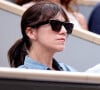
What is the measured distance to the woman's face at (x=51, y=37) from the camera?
2828 mm

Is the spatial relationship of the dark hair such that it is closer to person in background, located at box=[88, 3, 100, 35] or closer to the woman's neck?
the woman's neck

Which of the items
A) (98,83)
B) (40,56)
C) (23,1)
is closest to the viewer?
(98,83)

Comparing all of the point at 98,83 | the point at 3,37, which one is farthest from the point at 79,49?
the point at 98,83

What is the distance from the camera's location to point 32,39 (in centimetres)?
288

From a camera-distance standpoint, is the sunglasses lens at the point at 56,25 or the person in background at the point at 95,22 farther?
the person in background at the point at 95,22

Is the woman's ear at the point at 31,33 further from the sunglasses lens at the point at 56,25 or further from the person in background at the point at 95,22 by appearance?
the person in background at the point at 95,22

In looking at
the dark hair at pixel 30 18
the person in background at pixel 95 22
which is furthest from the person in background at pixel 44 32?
the person in background at pixel 95 22

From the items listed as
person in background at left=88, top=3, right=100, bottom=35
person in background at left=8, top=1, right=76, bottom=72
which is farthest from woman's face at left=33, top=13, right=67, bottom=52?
person in background at left=88, top=3, right=100, bottom=35

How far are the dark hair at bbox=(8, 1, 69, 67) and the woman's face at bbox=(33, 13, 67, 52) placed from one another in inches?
1.7

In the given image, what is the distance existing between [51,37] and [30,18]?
171 mm

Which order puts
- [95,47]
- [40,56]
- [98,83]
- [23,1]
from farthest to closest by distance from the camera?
[23,1] → [95,47] → [40,56] → [98,83]

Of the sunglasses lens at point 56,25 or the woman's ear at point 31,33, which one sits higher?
the sunglasses lens at point 56,25

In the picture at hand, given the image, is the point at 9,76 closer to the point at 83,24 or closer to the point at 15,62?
the point at 15,62

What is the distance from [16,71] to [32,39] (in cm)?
89
